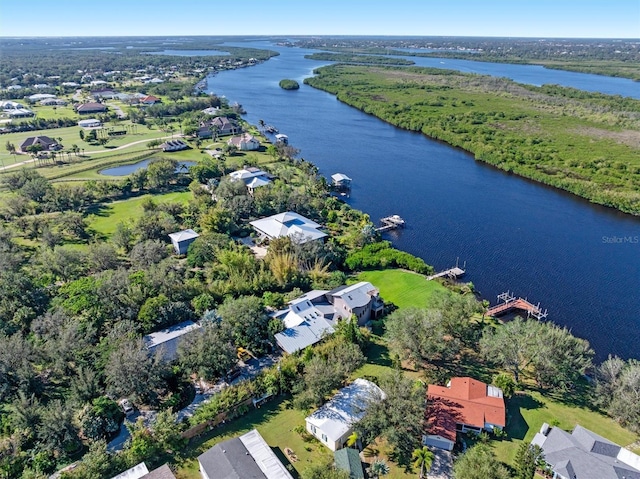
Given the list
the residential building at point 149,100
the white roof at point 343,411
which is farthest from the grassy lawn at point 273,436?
the residential building at point 149,100

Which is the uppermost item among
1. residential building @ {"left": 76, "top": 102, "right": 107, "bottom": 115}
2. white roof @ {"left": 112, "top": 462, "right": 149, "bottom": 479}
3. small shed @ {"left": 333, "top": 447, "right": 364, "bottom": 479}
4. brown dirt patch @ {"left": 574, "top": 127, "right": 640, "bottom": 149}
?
residential building @ {"left": 76, "top": 102, "right": 107, "bottom": 115}

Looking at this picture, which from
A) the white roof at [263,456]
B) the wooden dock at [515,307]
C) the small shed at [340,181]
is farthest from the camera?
the small shed at [340,181]

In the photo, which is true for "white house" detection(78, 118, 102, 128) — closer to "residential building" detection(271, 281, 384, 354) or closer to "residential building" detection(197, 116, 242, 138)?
"residential building" detection(197, 116, 242, 138)

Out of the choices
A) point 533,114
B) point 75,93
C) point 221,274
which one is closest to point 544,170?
point 533,114

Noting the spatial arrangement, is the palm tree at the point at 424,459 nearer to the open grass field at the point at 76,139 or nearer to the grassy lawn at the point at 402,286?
the grassy lawn at the point at 402,286

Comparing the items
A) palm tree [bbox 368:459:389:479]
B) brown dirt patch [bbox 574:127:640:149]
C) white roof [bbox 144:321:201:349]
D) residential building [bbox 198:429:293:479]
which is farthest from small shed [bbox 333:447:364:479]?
brown dirt patch [bbox 574:127:640:149]

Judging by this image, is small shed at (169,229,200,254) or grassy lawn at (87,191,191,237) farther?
grassy lawn at (87,191,191,237)
